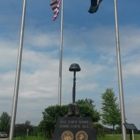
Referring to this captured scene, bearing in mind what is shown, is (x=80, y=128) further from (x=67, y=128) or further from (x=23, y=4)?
(x=23, y=4)

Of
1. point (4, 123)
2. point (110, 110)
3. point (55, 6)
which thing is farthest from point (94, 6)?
point (4, 123)

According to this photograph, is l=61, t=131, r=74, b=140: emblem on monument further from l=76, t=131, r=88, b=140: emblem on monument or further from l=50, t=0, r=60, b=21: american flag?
l=50, t=0, r=60, b=21: american flag

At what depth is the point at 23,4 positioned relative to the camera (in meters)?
14.0

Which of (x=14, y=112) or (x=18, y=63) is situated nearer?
(x=14, y=112)

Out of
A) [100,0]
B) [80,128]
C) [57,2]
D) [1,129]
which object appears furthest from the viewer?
[1,129]

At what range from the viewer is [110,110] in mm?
29812

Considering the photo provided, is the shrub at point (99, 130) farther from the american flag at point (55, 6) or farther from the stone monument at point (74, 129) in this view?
the american flag at point (55, 6)

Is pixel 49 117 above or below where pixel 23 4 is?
below

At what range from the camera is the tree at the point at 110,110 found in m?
29.4

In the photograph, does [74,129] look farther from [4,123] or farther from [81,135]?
[4,123]

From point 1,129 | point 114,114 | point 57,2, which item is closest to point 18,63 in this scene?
point 57,2

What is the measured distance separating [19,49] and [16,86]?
2.08m

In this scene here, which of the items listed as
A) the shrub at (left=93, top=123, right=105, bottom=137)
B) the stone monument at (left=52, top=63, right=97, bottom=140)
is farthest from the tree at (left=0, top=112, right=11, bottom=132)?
the stone monument at (left=52, top=63, right=97, bottom=140)

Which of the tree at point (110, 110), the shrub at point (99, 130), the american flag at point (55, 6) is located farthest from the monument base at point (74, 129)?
the tree at point (110, 110)
